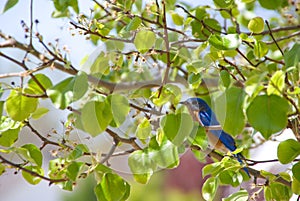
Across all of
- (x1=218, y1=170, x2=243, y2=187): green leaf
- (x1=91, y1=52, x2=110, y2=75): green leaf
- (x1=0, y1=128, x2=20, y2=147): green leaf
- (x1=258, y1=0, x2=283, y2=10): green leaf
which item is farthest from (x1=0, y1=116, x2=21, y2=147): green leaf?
(x1=258, y1=0, x2=283, y2=10): green leaf

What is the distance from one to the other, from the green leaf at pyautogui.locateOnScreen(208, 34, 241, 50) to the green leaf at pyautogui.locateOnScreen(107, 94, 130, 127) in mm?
94

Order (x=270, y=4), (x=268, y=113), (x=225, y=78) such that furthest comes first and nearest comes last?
(x=270, y=4), (x=225, y=78), (x=268, y=113)

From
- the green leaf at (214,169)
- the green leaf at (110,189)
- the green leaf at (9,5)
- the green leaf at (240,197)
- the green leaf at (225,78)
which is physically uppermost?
the green leaf at (9,5)

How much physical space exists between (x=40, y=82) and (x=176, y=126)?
0.51 feet

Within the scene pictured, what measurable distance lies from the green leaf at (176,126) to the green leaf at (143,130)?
3cm

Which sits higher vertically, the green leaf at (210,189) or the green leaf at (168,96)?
the green leaf at (168,96)

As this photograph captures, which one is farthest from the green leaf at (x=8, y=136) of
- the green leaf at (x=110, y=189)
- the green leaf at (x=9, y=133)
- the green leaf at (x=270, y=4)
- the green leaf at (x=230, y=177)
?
the green leaf at (x=270, y=4)

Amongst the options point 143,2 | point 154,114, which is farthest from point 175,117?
point 143,2

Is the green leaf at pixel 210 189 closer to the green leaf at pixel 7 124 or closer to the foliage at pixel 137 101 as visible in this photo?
the foliage at pixel 137 101

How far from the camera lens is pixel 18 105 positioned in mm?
483

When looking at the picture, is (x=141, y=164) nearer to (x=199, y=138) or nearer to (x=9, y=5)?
(x=199, y=138)

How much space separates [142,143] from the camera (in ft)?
1.77

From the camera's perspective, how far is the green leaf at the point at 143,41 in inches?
19.0

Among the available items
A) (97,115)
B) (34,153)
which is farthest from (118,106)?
(34,153)
